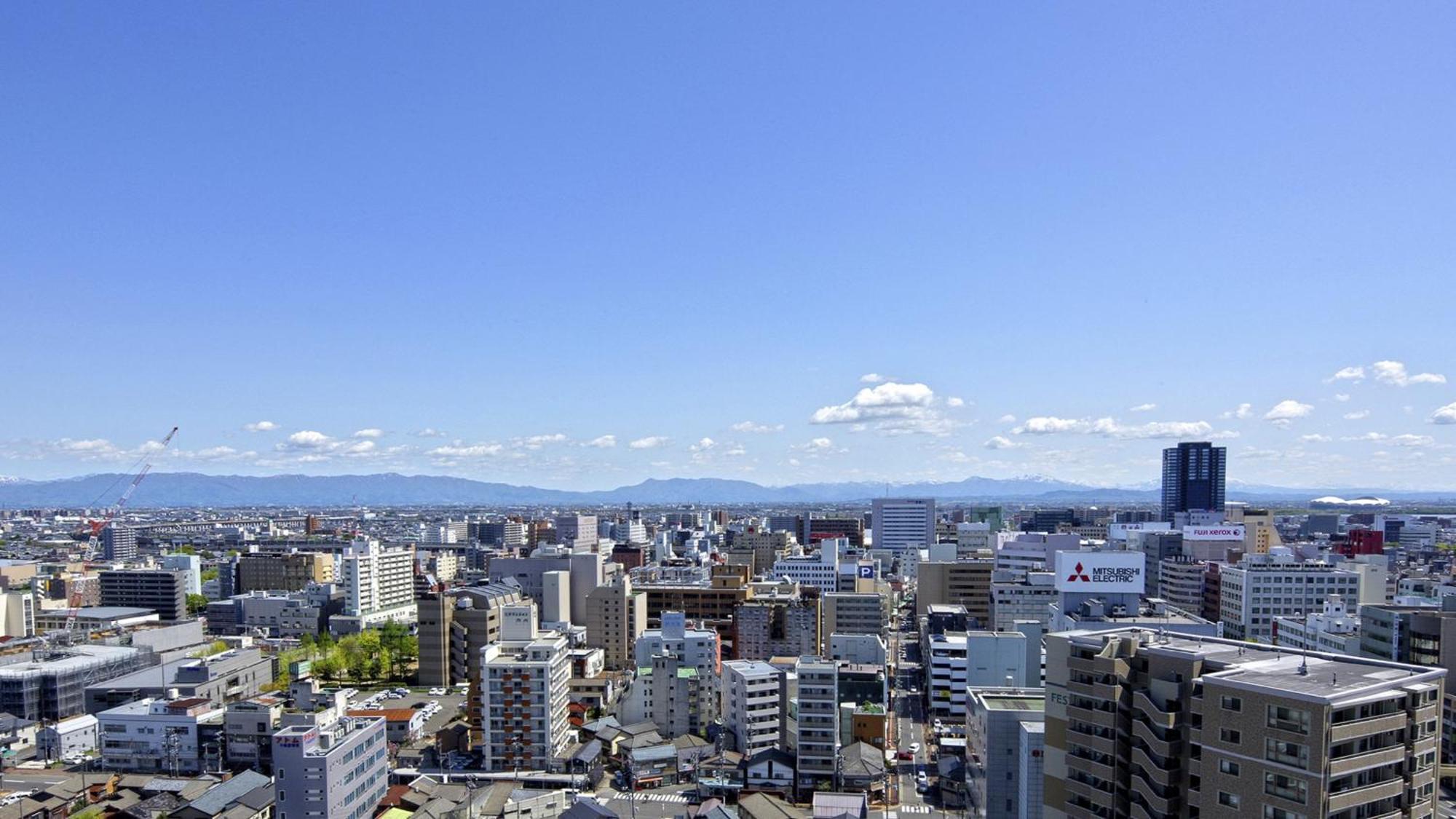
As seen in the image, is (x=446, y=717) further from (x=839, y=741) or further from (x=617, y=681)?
(x=839, y=741)

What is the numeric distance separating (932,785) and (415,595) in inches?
1818

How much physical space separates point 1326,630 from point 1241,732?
1068 inches

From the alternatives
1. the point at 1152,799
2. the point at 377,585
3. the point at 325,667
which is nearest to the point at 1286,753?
the point at 1152,799

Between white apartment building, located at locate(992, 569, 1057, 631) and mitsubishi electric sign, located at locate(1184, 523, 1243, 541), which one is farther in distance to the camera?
mitsubishi electric sign, located at locate(1184, 523, 1243, 541)

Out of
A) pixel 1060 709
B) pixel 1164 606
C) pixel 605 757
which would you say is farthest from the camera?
pixel 1164 606

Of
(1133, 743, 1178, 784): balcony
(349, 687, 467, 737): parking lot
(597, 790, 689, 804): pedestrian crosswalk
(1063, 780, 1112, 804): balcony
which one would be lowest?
(349, 687, 467, 737): parking lot

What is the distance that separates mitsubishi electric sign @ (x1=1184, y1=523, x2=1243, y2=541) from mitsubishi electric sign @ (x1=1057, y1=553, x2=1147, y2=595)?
24445 mm

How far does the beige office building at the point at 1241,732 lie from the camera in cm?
1066

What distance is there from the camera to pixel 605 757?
26875 mm

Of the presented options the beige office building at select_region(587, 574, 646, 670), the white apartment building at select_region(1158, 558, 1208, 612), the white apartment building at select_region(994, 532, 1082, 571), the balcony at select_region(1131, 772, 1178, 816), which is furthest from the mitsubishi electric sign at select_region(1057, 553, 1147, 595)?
the balcony at select_region(1131, 772, 1178, 816)

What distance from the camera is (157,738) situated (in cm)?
2569

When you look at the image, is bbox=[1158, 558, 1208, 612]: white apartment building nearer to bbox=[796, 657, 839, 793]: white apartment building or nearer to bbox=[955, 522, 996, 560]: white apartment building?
bbox=[955, 522, 996, 560]: white apartment building

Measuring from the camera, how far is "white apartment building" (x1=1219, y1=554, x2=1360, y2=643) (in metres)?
39.1

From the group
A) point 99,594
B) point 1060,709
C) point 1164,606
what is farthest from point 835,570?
point 99,594
